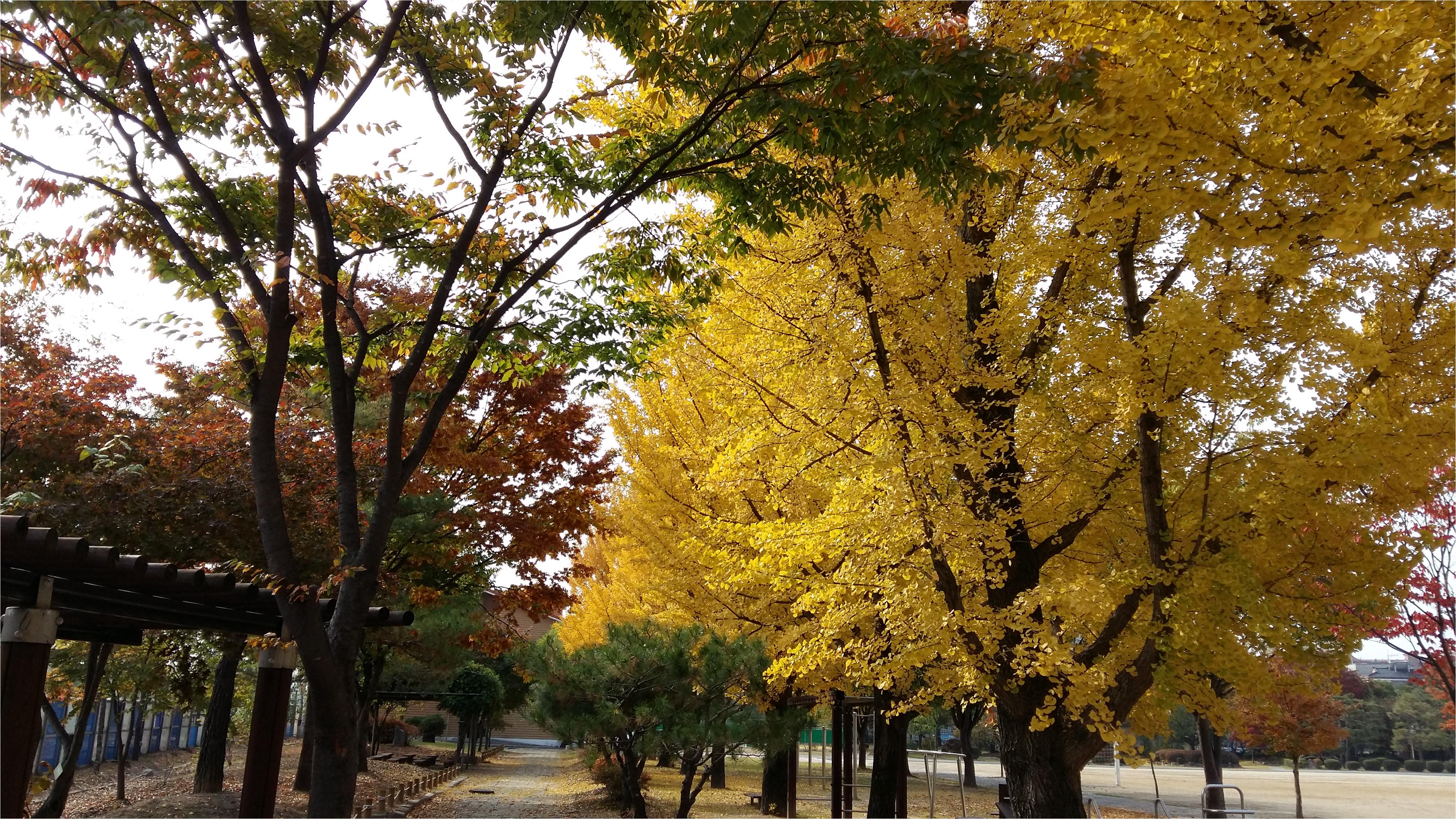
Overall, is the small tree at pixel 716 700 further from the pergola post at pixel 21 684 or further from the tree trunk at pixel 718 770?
the pergola post at pixel 21 684

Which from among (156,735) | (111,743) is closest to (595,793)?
(111,743)

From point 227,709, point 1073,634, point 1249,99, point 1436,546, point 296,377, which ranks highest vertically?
point 1249,99

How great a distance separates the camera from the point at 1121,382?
19.0 ft

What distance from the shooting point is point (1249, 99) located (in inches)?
163

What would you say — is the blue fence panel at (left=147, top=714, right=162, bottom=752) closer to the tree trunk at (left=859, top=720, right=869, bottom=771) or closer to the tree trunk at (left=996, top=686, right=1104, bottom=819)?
the tree trunk at (left=859, top=720, right=869, bottom=771)

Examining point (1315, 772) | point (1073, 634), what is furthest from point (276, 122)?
point (1315, 772)

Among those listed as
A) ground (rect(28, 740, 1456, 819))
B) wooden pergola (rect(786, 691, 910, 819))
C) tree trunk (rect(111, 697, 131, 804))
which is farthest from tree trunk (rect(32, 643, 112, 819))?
wooden pergola (rect(786, 691, 910, 819))

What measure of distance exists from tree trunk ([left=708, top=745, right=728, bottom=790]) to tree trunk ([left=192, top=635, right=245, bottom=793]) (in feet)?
26.0

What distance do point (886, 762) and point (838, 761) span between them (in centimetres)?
180

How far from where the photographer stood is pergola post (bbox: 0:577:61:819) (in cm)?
551

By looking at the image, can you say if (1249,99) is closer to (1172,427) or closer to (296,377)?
(1172,427)

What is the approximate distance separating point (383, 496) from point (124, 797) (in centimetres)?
1486

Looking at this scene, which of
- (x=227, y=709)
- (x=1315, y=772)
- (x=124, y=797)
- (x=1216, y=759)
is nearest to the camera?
(x=227, y=709)

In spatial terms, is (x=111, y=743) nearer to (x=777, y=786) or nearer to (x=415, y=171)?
(x=777, y=786)
